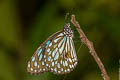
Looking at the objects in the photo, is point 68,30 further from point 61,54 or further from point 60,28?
point 60,28

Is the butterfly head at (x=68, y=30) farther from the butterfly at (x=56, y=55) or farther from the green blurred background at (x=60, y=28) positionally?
the green blurred background at (x=60, y=28)

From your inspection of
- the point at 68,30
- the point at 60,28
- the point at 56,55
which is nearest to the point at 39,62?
the point at 56,55

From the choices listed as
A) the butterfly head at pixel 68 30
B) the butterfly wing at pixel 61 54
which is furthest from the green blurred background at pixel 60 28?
the butterfly head at pixel 68 30

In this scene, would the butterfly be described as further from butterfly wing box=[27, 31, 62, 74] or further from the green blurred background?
the green blurred background

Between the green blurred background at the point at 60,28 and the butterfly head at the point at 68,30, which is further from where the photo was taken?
the green blurred background at the point at 60,28

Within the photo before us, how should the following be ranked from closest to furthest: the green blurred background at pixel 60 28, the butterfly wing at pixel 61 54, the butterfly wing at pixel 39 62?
the butterfly wing at pixel 39 62 < the butterfly wing at pixel 61 54 < the green blurred background at pixel 60 28

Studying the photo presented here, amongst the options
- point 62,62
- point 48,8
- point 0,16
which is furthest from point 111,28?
point 0,16
